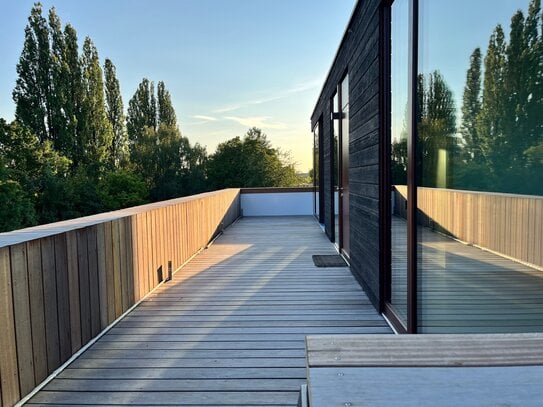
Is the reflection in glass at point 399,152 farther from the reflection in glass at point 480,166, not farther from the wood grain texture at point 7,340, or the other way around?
the wood grain texture at point 7,340

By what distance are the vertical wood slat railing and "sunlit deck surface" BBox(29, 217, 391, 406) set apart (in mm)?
122

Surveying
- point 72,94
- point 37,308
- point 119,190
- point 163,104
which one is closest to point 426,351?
point 37,308

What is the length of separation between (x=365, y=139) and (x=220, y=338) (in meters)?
2.02

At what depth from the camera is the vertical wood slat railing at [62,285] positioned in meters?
1.87

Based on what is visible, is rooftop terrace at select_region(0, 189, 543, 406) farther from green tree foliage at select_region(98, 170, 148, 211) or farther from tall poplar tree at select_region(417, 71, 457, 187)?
green tree foliage at select_region(98, 170, 148, 211)

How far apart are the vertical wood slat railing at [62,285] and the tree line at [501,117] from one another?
200 cm

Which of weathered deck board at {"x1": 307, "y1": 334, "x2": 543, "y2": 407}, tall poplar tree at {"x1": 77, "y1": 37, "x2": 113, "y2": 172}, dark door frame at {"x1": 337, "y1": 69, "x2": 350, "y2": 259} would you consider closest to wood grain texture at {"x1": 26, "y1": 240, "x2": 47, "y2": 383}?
weathered deck board at {"x1": 307, "y1": 334, "x2": 543, "y2": 407}

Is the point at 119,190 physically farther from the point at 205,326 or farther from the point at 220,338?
the point at 220,338

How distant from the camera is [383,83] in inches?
118

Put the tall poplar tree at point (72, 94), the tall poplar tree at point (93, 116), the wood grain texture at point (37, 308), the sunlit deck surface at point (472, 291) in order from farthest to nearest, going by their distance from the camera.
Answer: the tall poplar tree at point (93, 116) → the tall poplar tree at point (72, 94) → the wood grain texture at point (37, 308) → the sunlit deck surface at point (472, 291)

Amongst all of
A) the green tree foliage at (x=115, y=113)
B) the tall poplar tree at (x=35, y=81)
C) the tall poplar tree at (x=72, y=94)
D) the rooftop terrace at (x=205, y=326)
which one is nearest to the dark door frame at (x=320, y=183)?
the rooftop terrace at (x=205, y=326)

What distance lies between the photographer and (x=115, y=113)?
2386 centimetres

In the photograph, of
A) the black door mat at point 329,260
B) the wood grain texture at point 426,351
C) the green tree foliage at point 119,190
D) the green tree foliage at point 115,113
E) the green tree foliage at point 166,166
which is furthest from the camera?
the green tree foliage at point 166,166

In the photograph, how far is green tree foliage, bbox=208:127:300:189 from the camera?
78.5 feet
